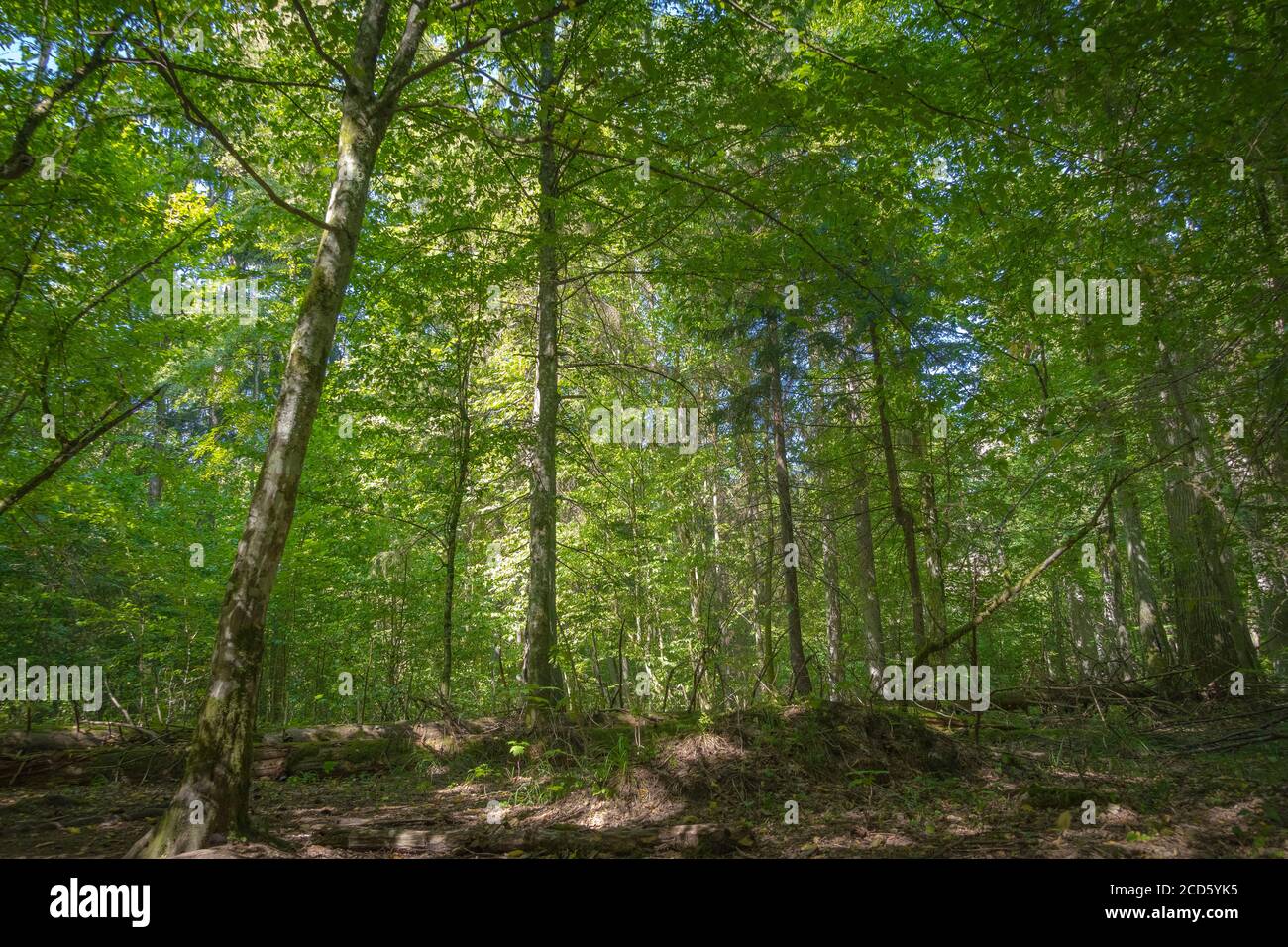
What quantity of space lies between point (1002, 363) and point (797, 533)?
504 centimetres

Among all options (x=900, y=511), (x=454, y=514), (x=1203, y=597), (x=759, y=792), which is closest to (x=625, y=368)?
(x=454, y=514)

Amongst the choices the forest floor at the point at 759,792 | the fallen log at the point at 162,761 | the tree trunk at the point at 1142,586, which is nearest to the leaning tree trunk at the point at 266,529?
the forest floor at the point at 759,792

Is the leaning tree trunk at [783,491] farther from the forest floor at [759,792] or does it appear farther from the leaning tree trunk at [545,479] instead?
the leaning tree trunk at [545,479]

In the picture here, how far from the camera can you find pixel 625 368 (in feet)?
34.8

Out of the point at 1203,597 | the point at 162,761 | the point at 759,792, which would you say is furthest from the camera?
the point at 1203,597

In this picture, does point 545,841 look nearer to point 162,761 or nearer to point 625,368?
point 162,761

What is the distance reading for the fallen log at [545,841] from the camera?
4141 mm

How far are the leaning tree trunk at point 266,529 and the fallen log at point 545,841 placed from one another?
762 millimetres

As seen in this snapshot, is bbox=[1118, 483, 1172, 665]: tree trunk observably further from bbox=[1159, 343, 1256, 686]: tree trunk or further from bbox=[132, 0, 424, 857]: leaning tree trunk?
bbox=[132, 0, 424, 857]: leaning tree trunk

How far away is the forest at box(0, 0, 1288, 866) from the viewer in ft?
15.2

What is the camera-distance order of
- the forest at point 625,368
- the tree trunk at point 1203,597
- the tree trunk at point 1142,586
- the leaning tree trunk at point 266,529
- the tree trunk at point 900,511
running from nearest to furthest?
the leaning tree trunk at point 266,529 < the forest at point 625,368 < the tree trunk at point 1203,597 < the tree trunk at point 900,511 < the tree trunk at point 1142,586

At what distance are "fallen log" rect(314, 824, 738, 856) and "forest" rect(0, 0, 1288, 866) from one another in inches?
1.2

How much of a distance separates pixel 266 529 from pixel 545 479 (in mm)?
4204
